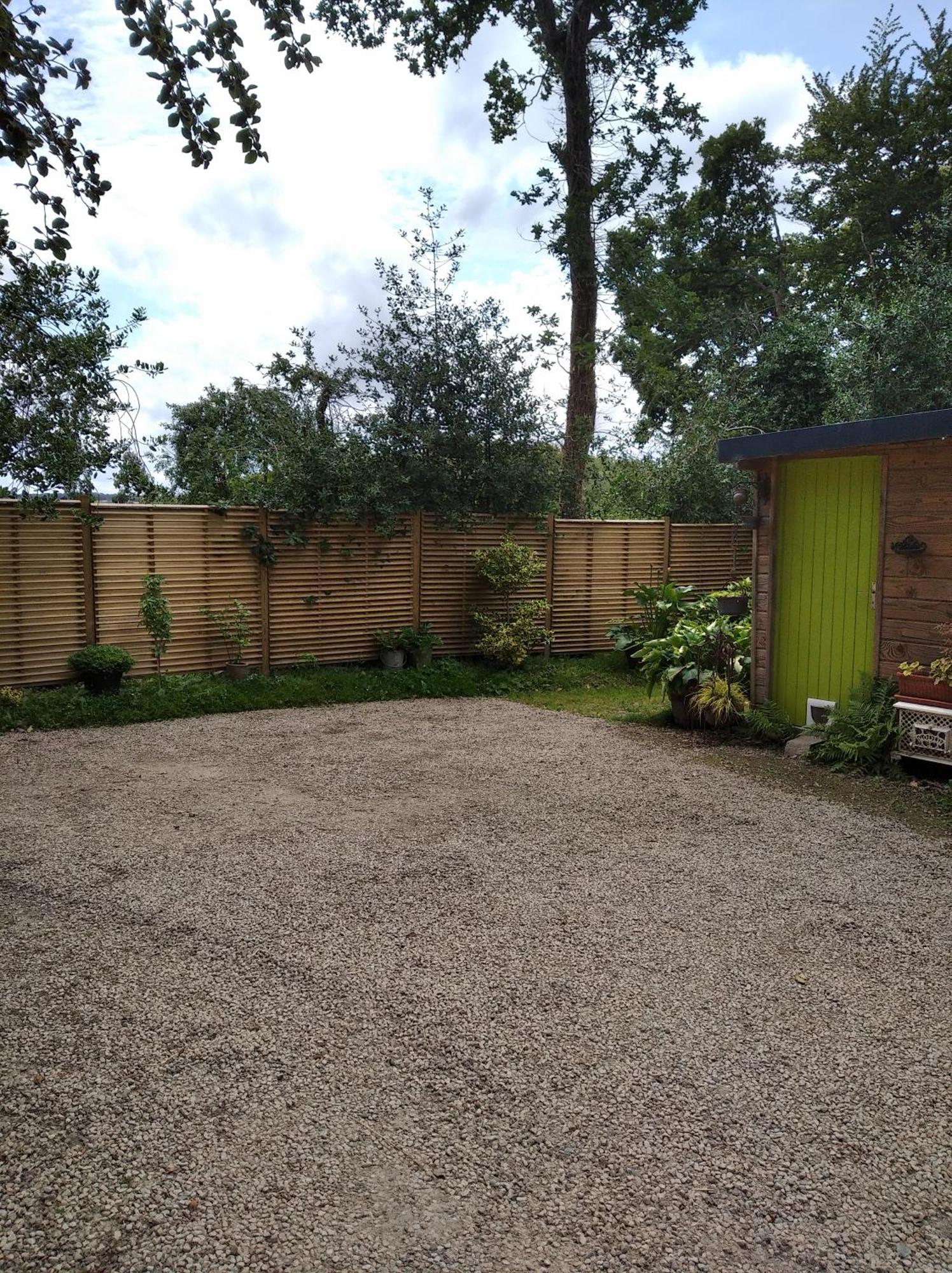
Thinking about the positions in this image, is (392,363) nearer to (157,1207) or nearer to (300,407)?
(300,407)

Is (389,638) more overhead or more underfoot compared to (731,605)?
more underfoot

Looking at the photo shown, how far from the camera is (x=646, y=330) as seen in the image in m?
13.5

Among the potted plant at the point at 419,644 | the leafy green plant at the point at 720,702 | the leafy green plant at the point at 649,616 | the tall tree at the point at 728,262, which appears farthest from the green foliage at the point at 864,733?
the tall tree at the point at 728,262

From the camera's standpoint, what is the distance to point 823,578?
677cm

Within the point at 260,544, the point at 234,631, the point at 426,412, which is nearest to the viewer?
the point at 234,631

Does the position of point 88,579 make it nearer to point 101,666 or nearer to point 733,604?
point 101,666

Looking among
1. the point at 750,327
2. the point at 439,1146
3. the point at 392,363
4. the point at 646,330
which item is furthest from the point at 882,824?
the point at 750,327

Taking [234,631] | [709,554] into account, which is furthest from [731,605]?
[234,631]

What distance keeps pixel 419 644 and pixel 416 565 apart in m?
0.88

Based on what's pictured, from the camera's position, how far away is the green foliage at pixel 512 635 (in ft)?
31.5

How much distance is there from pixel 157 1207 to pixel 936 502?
231 inches

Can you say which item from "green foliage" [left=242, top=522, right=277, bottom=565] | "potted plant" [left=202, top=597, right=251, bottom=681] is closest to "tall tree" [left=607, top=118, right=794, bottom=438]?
"green foliage" [left=242, top=522, right=277, bottom=565]

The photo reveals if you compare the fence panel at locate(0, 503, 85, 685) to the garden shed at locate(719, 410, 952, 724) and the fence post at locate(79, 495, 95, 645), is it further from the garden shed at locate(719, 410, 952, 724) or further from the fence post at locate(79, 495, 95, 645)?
the garden shed at locate(719, 410, 952, 724)

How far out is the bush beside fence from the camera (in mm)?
7523
